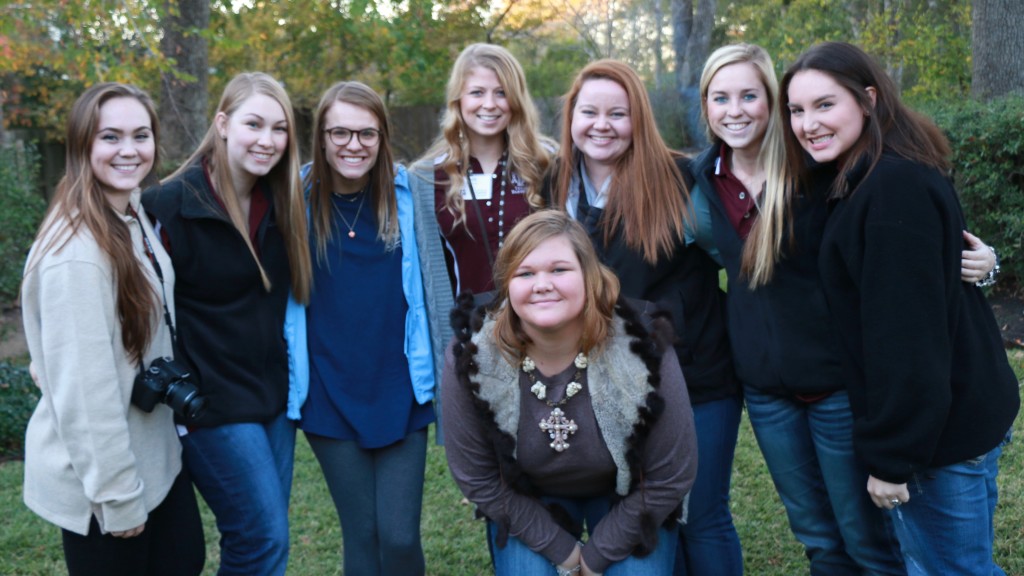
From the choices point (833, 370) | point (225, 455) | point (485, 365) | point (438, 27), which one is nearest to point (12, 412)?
point (225, 455)

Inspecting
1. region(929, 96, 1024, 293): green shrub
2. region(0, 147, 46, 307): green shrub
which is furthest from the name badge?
region(0, 147, 46, 307): green shrub

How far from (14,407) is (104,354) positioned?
4991mm

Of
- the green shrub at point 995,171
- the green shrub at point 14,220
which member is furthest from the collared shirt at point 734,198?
the green shrub at point 14,220

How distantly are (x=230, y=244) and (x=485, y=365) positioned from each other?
955 millimetres

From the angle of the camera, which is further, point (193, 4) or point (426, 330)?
point (193, 4)

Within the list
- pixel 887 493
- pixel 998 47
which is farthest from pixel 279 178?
pixel 998 47

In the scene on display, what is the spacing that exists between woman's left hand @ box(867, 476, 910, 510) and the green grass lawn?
1.76m

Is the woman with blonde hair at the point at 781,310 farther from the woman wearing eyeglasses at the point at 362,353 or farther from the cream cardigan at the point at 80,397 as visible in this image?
the cream cardigan at the point at 80,397

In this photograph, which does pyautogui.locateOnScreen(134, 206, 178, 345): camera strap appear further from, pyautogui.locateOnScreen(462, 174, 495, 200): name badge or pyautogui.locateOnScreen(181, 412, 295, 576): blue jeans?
pyautogui.locateOnScreen(462, 174, 495, 200): name badge

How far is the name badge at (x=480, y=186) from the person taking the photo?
3.74m

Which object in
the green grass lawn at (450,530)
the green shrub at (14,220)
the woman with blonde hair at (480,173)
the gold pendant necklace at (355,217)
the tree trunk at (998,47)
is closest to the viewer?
the gold pendant necklace at (355,217)

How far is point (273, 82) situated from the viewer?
338 centimetres

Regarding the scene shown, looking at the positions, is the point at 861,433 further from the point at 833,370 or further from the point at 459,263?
the point at 459,263

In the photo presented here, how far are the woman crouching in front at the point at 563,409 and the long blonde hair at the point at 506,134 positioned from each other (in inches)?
26.8
